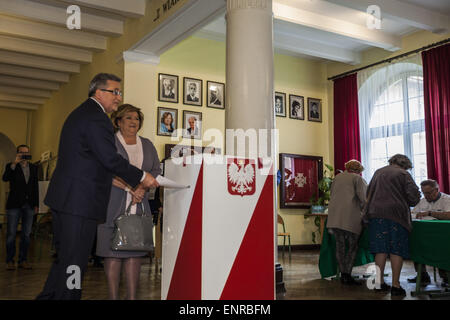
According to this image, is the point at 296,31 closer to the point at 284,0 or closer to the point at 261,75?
the point at 284,0

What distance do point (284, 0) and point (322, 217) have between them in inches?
170

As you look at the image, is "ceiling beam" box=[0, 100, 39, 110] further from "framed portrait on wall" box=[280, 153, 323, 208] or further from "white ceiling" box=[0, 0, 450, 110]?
"framed portrait on wall" box=[280, 153, 323, 208]

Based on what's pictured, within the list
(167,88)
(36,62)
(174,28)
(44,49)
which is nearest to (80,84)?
(36,62)

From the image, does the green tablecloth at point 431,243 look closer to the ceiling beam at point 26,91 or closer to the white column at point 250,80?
the white column at point 250,80

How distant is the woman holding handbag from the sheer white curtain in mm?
6366

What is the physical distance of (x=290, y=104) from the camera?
924 cm

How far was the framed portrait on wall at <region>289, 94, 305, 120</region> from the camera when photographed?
9255 millimetres

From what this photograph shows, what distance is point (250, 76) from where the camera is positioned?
12.8ft

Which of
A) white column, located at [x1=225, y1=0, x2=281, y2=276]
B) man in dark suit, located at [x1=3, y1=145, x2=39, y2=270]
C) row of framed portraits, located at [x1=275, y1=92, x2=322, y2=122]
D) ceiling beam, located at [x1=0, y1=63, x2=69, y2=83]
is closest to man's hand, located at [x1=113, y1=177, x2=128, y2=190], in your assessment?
white column, located at [x1=225, y1=0, x2=281, y2=276]

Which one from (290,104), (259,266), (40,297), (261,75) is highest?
(290,104)

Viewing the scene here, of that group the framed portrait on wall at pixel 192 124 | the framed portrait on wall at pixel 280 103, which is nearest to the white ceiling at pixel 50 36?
the framed portrait on wall at pixel 192 124

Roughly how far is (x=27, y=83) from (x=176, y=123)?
4041 mm

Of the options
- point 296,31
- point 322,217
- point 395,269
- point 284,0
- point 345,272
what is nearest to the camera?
point 395,269
